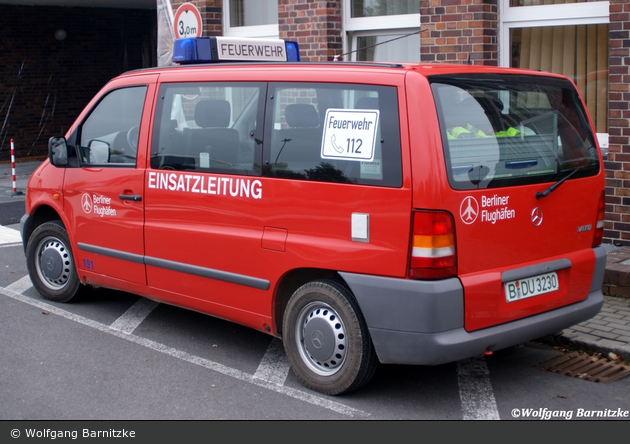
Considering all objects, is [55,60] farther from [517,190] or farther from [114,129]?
[517,190]

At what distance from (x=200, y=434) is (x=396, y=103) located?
6.58 ft

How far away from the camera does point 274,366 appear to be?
4.96m

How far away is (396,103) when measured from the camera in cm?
404

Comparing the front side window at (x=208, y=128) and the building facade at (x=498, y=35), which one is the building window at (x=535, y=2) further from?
the front side window at (x=208, y=128)

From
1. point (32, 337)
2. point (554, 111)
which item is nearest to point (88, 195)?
point (32, 337)

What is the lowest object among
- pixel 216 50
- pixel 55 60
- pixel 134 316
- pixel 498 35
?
pixel 134 316

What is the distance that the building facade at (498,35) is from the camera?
723cm

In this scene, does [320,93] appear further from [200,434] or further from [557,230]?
[200,434]

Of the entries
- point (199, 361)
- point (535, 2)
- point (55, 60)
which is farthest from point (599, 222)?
point (55, 60)

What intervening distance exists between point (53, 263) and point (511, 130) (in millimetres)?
4010

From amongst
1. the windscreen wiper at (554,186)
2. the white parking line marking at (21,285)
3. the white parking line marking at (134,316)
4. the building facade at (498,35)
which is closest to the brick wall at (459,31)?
the building facade at (498,35)

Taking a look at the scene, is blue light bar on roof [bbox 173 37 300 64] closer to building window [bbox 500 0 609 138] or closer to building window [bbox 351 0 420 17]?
building window [bbox 500 0 609 138]

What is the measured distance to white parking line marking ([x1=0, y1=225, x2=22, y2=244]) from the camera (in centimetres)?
930

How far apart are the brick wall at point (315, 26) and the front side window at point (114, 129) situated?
4564mm
